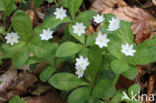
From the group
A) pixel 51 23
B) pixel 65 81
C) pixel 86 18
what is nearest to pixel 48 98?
pixel 65 81

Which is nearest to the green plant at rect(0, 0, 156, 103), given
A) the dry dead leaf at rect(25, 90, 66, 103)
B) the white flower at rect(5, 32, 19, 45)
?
the white flower at rect(5, 32, 19, 45)

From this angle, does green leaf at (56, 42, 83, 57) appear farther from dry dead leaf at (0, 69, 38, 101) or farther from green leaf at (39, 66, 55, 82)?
dry dead leaf at (0, 69, 38, 101)

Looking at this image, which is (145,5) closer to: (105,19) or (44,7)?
(105,19)

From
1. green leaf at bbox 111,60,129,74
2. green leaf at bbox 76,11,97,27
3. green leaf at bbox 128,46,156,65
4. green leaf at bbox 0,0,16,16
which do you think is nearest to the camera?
green leaf at bbox 111,60,129,74

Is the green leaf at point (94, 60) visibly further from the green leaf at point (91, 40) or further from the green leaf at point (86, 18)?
the green leaf at point (86, 18)

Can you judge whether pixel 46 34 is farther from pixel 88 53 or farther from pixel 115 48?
pixel 115 48

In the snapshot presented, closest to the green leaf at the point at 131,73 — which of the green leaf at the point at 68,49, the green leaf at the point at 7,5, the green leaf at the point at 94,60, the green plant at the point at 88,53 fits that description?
the green plant at the point at 88,53

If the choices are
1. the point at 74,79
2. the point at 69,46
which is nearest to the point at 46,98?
the point at 74,79

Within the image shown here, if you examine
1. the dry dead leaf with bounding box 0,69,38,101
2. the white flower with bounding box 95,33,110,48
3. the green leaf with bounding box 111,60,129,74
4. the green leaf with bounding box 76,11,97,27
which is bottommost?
the dry dead leaf with bounding box 0,69,38,101
